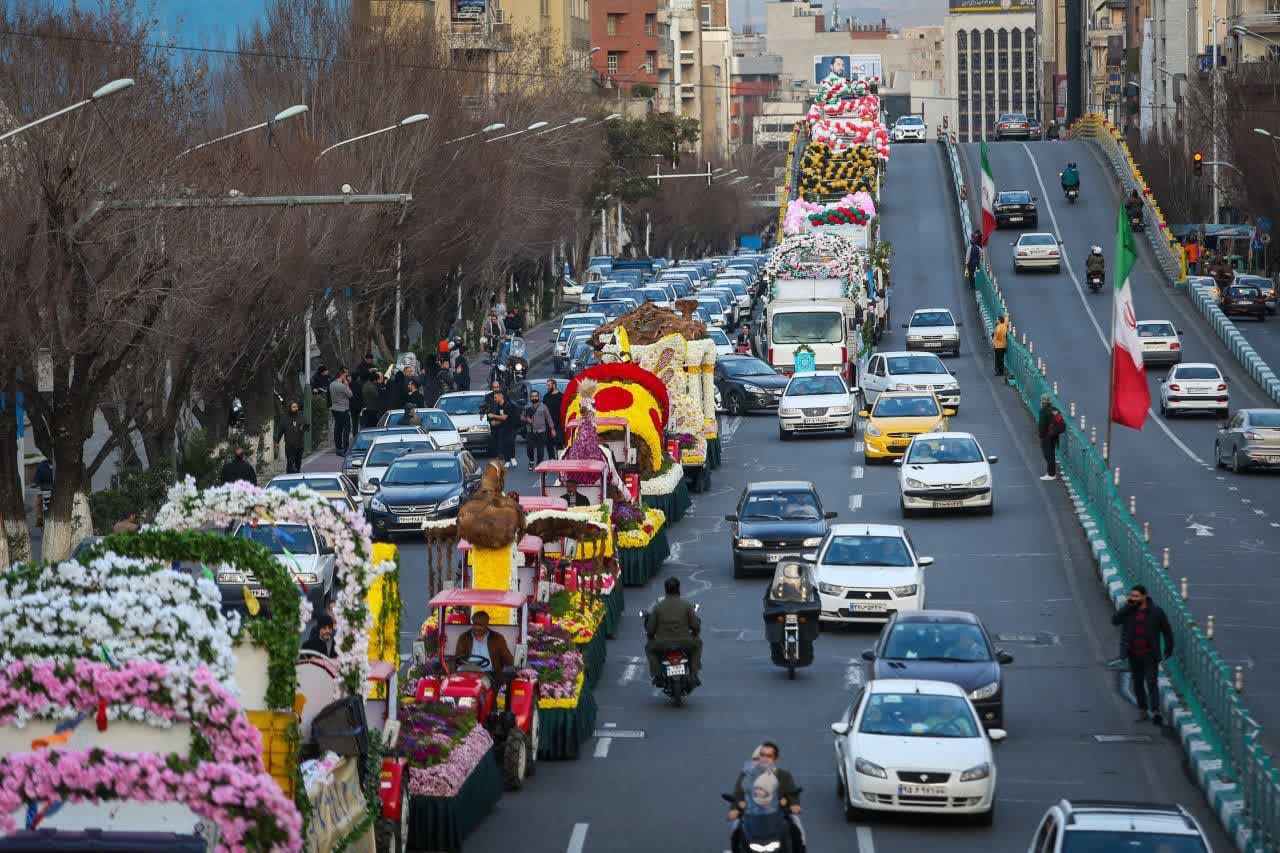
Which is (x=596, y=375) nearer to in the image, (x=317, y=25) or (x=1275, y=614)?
(x=1275, y=614)

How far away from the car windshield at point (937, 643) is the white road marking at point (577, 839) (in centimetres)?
509

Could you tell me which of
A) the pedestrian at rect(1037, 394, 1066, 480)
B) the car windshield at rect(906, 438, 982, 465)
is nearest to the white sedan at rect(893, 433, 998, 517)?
the car windshield at rect(906, 438, 982, 465)

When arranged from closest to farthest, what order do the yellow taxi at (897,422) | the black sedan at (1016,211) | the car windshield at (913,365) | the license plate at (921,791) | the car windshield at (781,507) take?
the license plate at (921,791)
the car windshield at (781,507)
the yellow taxi at (897,422)
the car windshield at (913,365)
the black sedan at (1016,211)

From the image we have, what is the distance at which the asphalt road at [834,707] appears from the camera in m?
19.3

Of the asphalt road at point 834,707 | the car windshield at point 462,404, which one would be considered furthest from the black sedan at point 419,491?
the car windshield at point 462,404

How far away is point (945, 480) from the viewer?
37.2 metres

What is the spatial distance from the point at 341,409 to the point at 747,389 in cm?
1117

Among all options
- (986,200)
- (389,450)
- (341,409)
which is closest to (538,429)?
(389,450)

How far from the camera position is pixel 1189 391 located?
5078 centimetres

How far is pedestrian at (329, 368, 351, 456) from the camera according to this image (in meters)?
47.6

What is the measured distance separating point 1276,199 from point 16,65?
5134 cm

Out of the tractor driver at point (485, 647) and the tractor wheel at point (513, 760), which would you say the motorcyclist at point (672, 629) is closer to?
the tractor driver at point (485, 647)

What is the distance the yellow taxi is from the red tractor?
74.2ft

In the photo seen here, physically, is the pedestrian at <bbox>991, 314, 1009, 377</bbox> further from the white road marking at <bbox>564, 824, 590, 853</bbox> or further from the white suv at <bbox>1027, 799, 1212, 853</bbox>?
the white suv at <bbox>1027, 799, 1212, 853</bbox>
